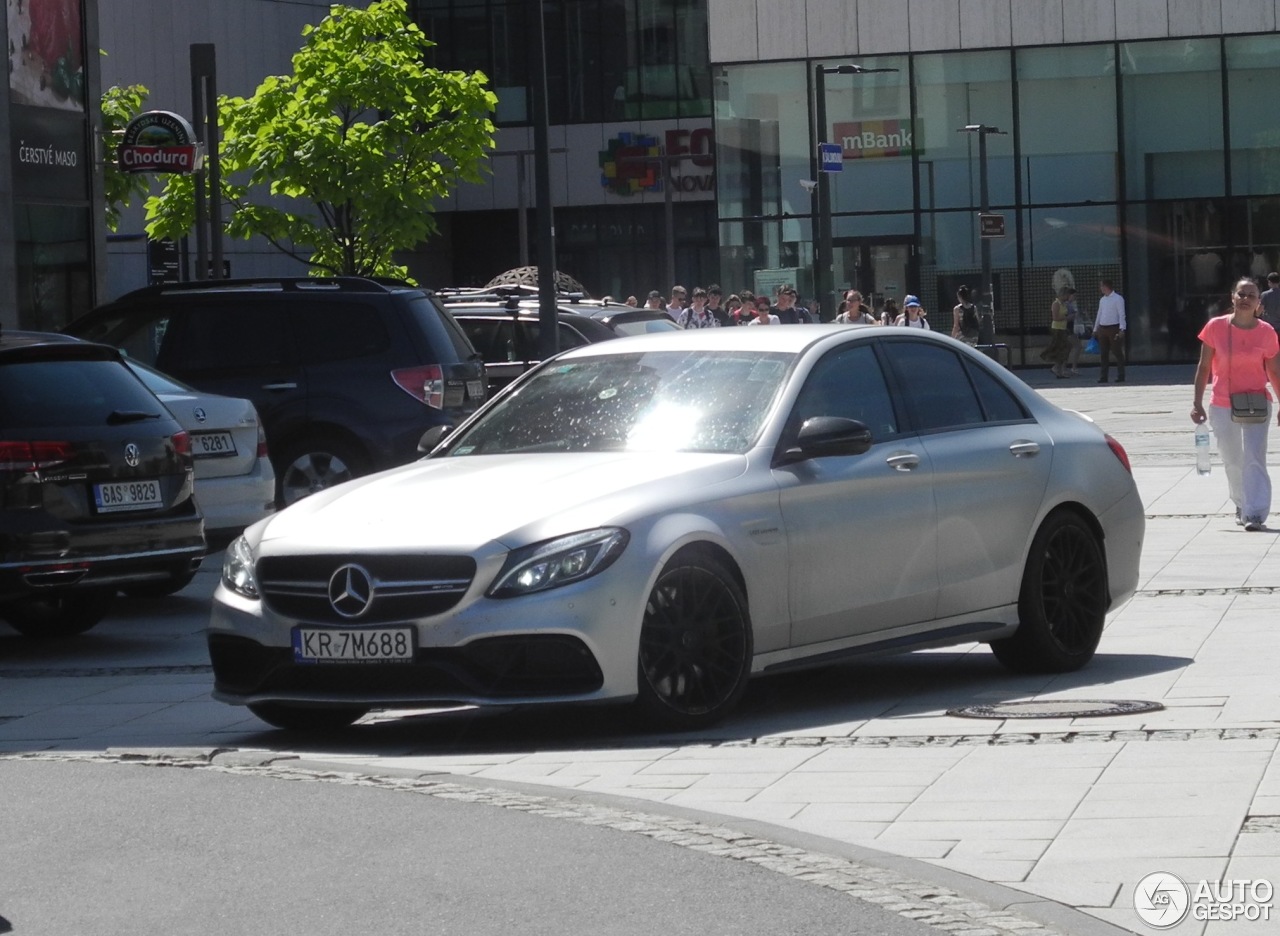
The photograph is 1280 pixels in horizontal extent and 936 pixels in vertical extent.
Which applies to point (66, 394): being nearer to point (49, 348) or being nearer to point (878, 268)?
point (49, 348)

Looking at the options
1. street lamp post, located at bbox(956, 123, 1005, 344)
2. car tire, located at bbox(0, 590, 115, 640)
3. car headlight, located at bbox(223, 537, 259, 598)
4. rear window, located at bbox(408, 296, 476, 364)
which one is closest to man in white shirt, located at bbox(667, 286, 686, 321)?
street lamp post, located at bbox(956, 123, 1005, 344)

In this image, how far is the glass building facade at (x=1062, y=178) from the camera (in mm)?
50688

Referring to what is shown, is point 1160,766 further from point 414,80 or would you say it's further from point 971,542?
point 414,80

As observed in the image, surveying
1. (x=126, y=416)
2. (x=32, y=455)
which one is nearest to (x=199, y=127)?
(x=126, y=416)

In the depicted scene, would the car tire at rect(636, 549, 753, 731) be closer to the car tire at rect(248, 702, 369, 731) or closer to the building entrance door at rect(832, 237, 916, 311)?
the car tire at rect(248, 702, 369, 731)

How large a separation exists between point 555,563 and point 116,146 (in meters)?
36.1

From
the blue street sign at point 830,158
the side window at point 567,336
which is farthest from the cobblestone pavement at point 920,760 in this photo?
the blue street sign at point 830,158

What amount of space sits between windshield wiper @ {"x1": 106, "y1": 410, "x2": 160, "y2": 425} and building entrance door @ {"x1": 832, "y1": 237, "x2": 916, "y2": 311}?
130 ft

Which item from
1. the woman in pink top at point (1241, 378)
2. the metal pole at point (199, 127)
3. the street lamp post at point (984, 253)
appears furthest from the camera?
the street lamp post at point (984, 253)

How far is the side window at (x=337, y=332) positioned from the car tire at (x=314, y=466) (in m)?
0.61

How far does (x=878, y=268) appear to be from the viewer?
51.8 m

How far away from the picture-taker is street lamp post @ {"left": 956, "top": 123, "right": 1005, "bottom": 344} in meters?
46.7

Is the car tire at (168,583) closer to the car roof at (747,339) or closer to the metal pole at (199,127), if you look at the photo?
the car roof at (747,339)

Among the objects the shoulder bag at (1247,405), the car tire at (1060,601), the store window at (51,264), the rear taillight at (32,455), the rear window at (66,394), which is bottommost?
the car tire at (1060,601)
